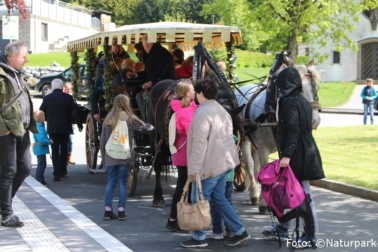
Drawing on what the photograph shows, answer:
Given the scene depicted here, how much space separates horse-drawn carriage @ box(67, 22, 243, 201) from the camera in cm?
996

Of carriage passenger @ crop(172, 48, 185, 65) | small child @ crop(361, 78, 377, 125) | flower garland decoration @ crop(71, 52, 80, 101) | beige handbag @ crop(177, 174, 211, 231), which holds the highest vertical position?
carriage passenger @ crop(172, 48, 185, 65)

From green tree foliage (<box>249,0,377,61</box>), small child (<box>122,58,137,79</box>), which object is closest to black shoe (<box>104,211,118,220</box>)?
small child (<box>122,58,137,79</box>)

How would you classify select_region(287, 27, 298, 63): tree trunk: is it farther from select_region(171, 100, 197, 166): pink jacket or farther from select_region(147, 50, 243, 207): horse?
select_region(171, 100, 197, 166): pink jacket

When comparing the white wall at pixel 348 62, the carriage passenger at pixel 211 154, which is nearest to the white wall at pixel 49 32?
the white wall at pixel 348 62

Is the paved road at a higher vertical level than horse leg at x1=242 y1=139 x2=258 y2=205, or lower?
lower

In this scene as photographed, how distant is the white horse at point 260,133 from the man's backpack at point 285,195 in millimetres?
1097

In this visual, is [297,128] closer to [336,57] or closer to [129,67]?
[129,67]

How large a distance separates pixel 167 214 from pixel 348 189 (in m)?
3.64

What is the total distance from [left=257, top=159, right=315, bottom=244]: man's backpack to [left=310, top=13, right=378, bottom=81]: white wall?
149 ft

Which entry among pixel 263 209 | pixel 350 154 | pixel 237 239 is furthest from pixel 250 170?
pixel 350 154

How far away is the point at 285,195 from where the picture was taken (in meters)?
7.46

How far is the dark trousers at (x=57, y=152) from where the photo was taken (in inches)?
516

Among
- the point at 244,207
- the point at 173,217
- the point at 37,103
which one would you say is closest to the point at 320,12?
the point at 37,103

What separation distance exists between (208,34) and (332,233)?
454 cm
